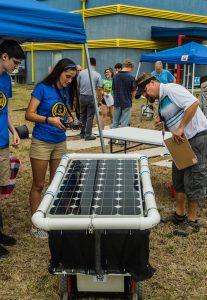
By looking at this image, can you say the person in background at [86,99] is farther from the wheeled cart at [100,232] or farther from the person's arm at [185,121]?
the wheeled cart at [100,232]

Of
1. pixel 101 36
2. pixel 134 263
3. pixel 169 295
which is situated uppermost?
pixel 101 36

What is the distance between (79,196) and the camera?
9.11 feet

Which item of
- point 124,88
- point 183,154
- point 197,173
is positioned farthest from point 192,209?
point 124,88

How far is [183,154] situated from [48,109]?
133 centimetres

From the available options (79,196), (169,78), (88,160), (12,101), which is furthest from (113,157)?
(12,101)

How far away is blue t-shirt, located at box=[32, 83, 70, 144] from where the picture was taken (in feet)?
12.1

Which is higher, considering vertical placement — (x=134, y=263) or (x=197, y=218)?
(x=134, y=263)

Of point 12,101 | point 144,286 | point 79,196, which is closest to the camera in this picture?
point 79,196

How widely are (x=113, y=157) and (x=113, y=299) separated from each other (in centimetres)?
114

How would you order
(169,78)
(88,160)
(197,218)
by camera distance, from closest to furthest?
1. (88,160)
2. (197,218)
3. (169,78)

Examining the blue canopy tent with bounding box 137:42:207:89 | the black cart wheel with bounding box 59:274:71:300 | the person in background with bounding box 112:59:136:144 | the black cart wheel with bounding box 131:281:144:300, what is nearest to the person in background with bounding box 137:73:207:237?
the black cart wheel with bounding box 131:281:144:300

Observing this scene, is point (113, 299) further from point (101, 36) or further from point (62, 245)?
point (101, 36)

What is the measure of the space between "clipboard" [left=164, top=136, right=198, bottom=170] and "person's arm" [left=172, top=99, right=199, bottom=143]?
0.06 metres

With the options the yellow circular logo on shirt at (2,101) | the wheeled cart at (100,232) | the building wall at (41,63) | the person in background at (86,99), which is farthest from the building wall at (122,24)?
the wheeled cart at (100,232)
